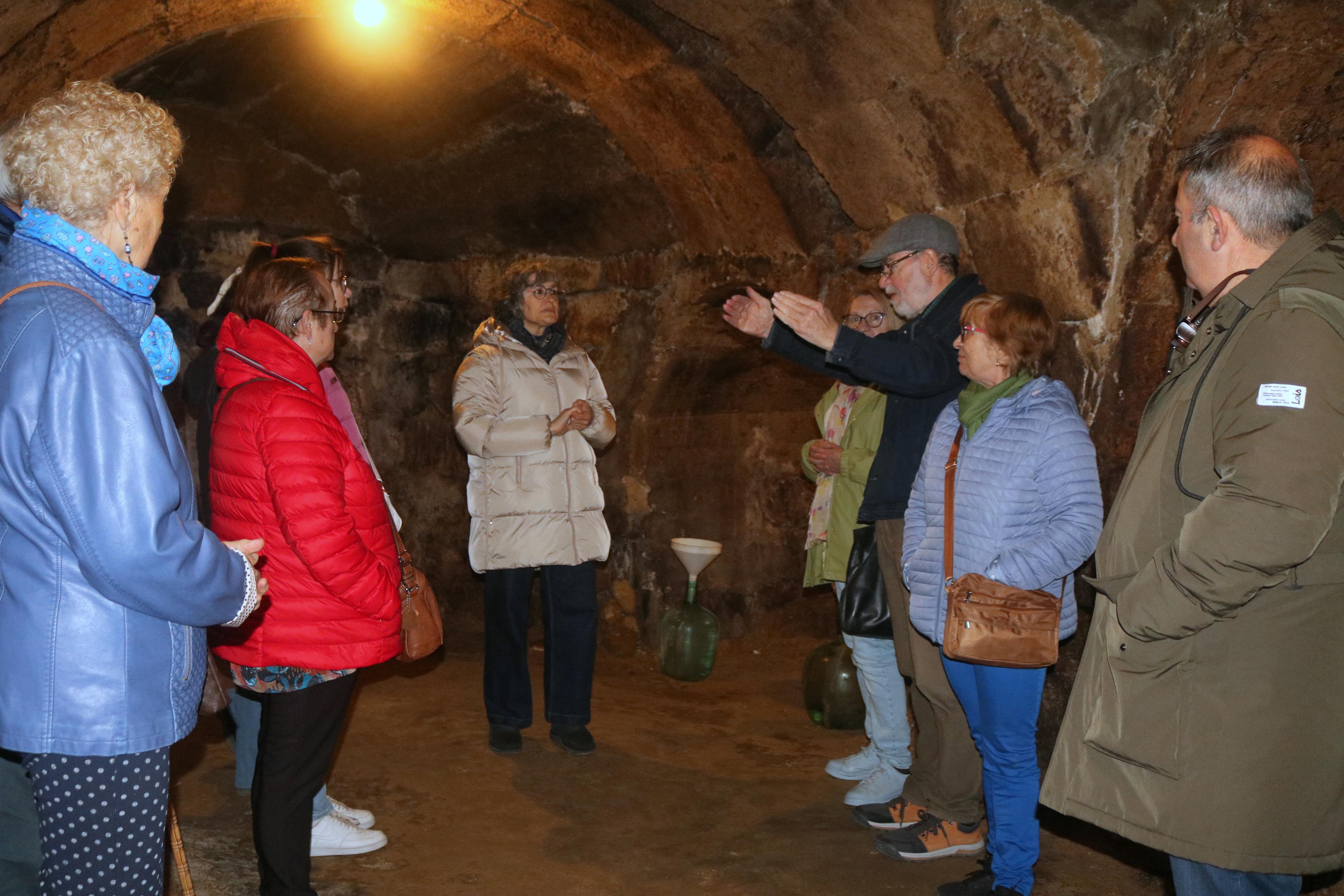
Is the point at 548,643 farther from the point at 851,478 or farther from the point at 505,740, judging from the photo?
the point at 851,478

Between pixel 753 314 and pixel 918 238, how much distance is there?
0.56 metres

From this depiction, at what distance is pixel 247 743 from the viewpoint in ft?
10.5

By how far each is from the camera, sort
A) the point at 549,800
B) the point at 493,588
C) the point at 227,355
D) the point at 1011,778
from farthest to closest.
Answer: the point at 493,588
the point at 549,800
the point at 1011,778
the point at 227,355

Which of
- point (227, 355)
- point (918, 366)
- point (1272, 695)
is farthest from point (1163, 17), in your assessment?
point (227, 355)

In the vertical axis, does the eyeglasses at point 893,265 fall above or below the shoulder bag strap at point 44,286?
above

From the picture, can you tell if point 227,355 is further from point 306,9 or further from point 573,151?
point 573,151

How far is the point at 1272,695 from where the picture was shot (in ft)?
5.50

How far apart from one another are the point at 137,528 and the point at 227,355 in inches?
38.4

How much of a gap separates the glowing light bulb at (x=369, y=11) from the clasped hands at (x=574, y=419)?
182cm

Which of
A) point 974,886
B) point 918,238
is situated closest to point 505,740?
point 974,886

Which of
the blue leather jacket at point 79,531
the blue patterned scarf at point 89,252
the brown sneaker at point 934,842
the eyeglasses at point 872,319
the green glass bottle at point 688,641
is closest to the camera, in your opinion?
the blue leather jacket at point 79,531

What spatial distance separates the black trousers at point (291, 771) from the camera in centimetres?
234

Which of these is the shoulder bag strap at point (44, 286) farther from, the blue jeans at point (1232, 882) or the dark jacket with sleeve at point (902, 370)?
the blue jeans at point (1232, 882)

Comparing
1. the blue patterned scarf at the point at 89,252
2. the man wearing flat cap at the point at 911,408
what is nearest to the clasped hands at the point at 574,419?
the man wearing flat cap at the point at 911,408
